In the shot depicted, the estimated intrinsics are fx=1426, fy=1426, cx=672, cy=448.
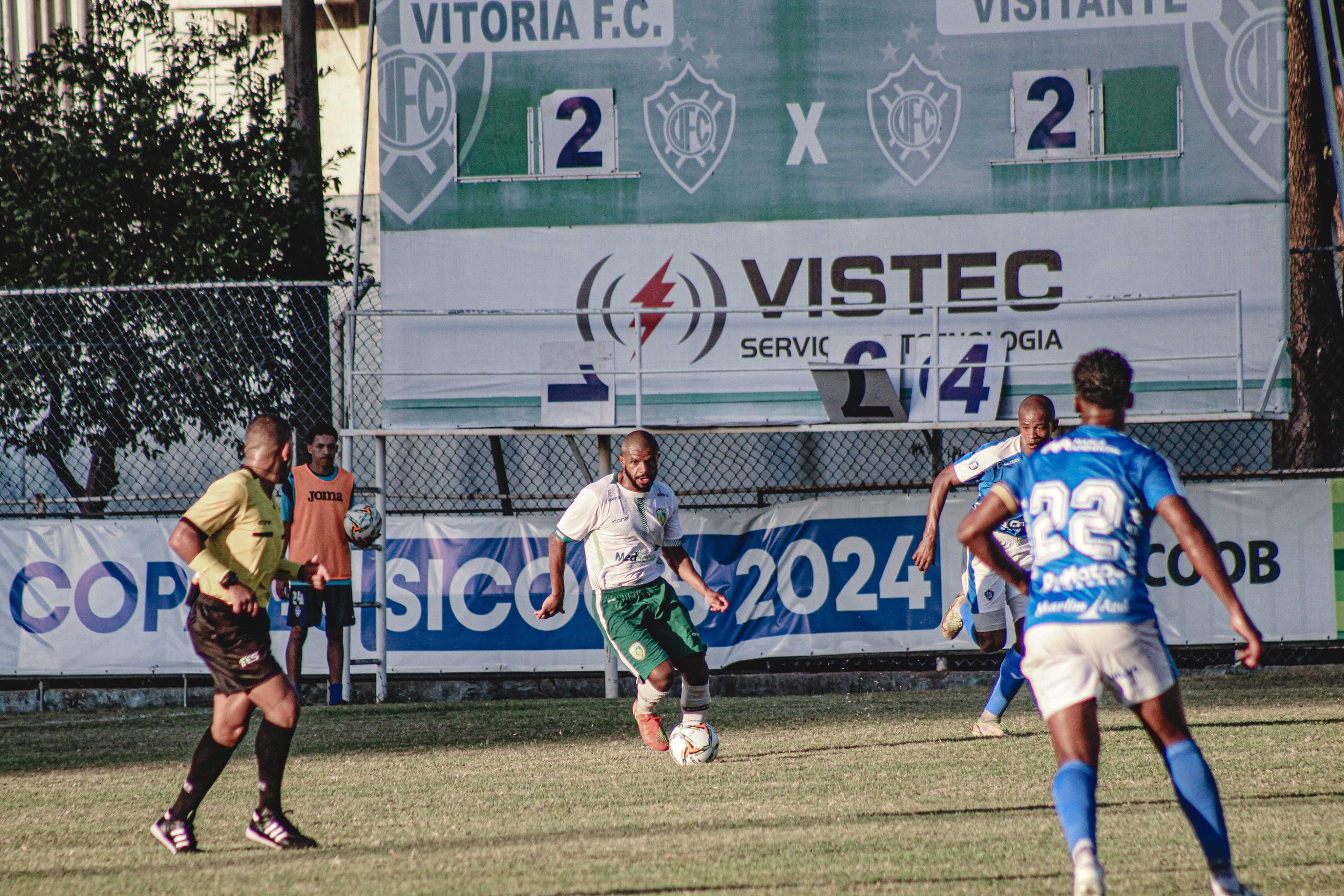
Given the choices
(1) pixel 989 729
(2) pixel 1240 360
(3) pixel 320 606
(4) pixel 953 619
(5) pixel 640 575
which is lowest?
(1) pixel 989 729

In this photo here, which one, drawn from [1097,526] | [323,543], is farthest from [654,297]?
[1097,526]

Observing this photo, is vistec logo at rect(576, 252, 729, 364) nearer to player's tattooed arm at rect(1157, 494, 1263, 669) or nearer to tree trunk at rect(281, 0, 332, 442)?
tree trunk at rect(281, 0, 332, 442)

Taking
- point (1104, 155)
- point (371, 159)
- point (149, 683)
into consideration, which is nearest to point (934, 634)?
point (1104, 155)

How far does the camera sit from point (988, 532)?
4.57m

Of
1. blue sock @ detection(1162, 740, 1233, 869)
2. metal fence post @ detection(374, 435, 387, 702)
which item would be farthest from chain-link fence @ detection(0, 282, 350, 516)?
blue sock @ detection(1162, 740, 1233, 869)

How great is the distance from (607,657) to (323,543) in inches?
103

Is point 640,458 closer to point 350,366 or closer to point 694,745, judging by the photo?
point 694,745

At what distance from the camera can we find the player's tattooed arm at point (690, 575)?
8078 millimetres

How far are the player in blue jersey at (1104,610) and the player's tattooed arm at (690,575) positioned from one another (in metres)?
3.64

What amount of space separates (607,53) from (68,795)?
824 cm

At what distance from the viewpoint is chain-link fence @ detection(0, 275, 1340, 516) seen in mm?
12633

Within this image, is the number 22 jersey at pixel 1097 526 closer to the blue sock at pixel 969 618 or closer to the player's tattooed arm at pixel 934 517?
the player's tattooed arm at pixel 934 517

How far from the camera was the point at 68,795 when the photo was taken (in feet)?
24.3

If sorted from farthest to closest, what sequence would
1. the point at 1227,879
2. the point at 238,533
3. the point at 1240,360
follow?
1. the point at 1240,360
2. the point at 238,533
3. the point at 1227,879
